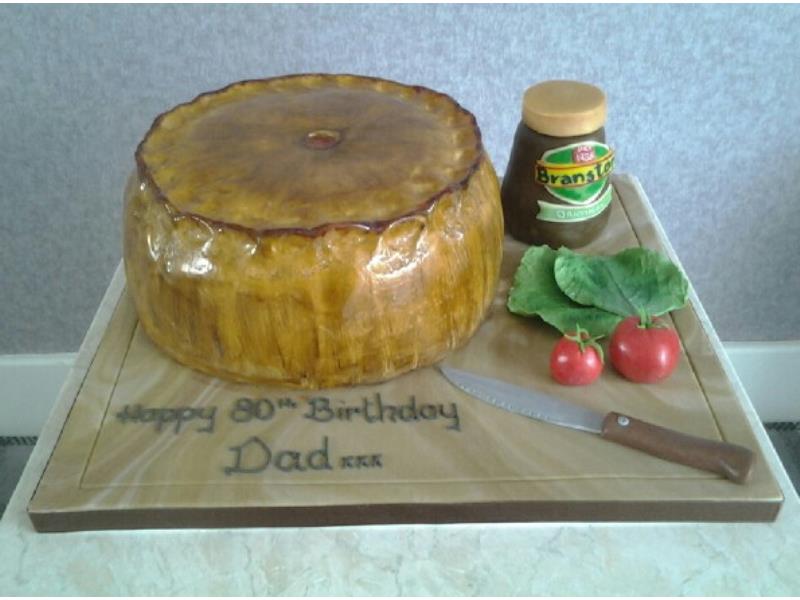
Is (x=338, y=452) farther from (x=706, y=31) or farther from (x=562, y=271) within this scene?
(x=706, y=31)

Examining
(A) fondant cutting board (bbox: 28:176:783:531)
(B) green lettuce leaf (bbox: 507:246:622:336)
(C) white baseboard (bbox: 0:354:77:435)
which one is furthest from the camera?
(C) white baseboard (bbox: 0:354:77:435)

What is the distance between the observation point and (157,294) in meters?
0.66

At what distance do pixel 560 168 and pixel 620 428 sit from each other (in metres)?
0.26

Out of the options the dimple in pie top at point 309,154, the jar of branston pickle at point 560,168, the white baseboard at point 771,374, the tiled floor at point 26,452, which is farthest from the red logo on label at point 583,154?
the tiled floor at point 26,452

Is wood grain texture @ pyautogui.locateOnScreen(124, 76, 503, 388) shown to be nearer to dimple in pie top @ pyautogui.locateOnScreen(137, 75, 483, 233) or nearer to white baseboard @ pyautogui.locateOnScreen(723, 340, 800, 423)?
dimple in pie top @ pyautogui.locateOnScreen(137, 75, 483, 233)

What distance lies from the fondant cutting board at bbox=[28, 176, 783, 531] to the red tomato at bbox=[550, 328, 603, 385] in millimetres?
12

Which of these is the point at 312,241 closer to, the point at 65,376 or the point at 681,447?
the point at 681,447

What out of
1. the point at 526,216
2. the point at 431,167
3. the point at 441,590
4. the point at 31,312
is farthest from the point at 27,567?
the point at 31,312

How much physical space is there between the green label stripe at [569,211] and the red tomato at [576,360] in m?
0.17

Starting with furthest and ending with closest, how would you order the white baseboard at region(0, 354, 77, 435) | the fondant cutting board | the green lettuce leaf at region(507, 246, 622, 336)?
the white baseboard at region(0, 354, 77, 435) < the green lettuce leaf at region(507, 246, 622, 336) < the fondant cutting board

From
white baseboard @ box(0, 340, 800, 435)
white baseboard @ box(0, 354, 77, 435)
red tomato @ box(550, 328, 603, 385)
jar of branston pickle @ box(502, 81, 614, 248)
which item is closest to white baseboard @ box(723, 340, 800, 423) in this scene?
white baseboard @ box(0, 340, 800, 435)

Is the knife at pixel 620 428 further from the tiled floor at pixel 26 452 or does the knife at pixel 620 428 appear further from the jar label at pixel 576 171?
the tiled floor at pixel 26 452

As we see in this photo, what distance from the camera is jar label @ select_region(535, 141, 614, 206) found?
0.76m

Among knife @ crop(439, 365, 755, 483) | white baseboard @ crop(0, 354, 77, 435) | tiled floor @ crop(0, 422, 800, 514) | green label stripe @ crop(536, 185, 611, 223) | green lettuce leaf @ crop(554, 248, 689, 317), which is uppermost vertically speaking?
green label stripe @ crop(536, 185, 611, 223)
